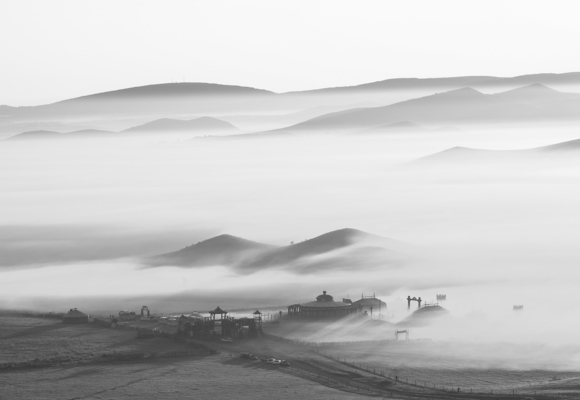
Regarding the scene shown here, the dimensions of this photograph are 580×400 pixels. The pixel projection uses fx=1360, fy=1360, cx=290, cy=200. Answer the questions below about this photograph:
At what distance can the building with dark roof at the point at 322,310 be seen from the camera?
170m

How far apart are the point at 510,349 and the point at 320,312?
29180 mm

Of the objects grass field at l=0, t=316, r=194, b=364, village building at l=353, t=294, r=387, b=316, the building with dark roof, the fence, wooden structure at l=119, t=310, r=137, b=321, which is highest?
village building at l=353, t=294, r=387, b=316

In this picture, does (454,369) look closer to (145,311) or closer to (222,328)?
(222,328)

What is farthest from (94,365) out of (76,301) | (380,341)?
(76,301)

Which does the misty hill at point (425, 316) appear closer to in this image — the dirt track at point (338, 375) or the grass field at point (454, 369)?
the grass field at point (454, 369)

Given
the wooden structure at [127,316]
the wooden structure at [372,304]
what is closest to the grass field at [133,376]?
the wooden structure at [127,316]

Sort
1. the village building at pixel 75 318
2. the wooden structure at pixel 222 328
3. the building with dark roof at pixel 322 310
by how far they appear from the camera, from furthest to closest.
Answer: the building with dark roof at pixel 322 310, the village building at pixel 75 318, the wooden structure at pixel 222 328

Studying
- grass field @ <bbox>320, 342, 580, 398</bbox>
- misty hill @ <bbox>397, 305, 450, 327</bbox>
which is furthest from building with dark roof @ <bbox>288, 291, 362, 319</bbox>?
grass field @ <bbox>320, 342, 580, 398</bbox>

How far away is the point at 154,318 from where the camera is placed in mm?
170750

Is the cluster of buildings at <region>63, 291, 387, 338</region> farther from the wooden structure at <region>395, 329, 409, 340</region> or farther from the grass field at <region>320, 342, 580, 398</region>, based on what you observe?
the grass field at <region>320, 342, 580, 398</region>

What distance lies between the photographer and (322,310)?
17038 cm

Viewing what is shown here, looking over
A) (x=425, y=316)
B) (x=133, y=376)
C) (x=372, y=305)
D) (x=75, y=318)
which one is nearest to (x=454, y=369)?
(x=133, y=376)

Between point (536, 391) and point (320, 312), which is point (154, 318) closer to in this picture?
point (320, 312)

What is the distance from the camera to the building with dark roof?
16975 centimetres
